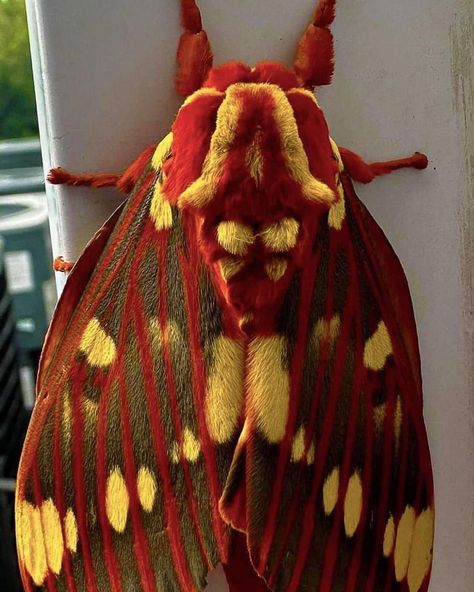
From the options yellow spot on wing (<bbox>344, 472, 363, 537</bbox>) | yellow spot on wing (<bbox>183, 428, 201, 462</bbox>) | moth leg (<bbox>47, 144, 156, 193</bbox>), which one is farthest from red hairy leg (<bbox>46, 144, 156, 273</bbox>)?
yellow spot on wing (<bbox>344, 472, 363, 537</bbox>)

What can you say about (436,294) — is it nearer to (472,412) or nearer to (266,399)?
(472,412)

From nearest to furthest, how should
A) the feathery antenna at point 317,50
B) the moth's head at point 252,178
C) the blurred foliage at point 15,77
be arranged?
the moth's head at point 252,178 → the feathery antenna at point 317,50 → the blurred foliage at point 15,77

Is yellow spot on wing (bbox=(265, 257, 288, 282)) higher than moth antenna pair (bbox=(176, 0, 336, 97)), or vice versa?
moth antenna pair (bbox=(176, 0, 336, 97))

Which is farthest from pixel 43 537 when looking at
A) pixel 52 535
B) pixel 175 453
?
pixel 175 453

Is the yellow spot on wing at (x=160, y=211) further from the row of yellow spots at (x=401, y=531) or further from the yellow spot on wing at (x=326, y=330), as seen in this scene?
the row of yellow spots at (x=401, y=531)

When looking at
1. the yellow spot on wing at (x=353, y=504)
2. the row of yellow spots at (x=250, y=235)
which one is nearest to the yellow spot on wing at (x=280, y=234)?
the row of yellow spots at (x=250, y=235)

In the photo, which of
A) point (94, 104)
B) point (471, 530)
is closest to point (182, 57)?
point (94, 104)

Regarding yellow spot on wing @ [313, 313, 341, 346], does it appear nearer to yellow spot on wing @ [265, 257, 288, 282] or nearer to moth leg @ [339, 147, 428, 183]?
yellow spot on wing @ [265, 257, 288, 282]
